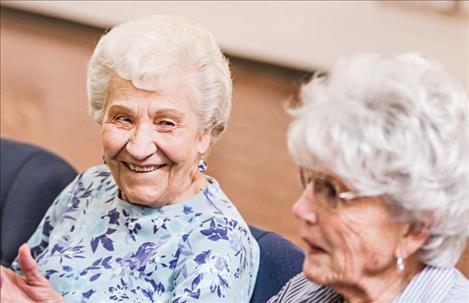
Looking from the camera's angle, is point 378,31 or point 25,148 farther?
point 378,31

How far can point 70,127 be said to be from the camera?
591cm

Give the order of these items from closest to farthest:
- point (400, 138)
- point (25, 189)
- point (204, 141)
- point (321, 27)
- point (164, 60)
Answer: point (400, 138), point (164, 60), point (204, 141), point (25, 189), point (321, 27)

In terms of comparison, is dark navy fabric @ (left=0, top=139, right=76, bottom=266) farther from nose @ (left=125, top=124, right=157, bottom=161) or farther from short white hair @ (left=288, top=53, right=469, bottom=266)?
short white hair @ (left=288, top=53, right=469, bottom=266)

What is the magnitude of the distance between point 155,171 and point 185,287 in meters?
0.32

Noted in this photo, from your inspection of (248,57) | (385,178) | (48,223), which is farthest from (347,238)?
(248,57)

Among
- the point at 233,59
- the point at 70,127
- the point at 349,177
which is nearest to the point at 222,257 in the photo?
the point at 349,177

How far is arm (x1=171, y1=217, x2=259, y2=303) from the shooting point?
2.32m

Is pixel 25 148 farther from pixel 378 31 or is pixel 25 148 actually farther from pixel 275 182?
pixel 378 31

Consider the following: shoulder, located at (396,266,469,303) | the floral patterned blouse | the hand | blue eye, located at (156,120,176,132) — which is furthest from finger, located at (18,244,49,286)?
shoulder, located at (396,266,469,303)

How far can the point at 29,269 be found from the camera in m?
2.31

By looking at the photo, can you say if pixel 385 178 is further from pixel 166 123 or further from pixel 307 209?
pixel 166 123

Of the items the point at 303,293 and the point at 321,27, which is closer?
the point at 303,293

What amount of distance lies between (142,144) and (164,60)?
0.21m

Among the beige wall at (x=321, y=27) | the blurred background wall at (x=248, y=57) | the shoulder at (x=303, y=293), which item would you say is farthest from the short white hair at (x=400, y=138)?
the beige wall at (x=321, y=27)
